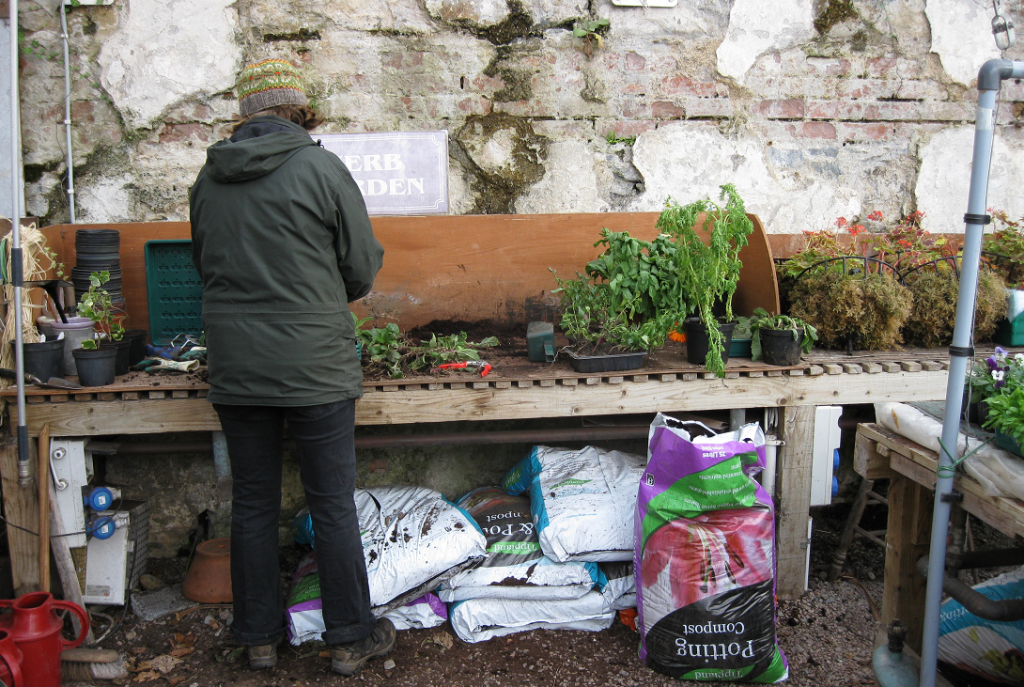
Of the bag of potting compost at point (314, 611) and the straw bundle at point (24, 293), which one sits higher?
the straw bundle at point (24, 293)

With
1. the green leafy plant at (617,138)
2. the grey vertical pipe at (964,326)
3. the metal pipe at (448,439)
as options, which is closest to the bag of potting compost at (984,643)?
the grey vertical pipe at (964,326)

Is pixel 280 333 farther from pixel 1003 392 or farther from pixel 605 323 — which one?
pixel 1003 392

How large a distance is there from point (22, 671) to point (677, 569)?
2159mm

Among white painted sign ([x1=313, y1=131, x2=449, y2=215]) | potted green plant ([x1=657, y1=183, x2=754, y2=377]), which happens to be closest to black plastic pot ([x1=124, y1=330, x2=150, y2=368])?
white painted sign ([x1=313, y1=131, x2=449, y2=215])

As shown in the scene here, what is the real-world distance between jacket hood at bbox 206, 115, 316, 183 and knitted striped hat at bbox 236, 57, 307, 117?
182 mm

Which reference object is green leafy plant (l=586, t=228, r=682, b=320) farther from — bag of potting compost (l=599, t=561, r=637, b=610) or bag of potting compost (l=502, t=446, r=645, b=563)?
bag of potting compost (l=599, t=561, r=637, b=610)

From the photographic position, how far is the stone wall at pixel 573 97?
3.47 meters

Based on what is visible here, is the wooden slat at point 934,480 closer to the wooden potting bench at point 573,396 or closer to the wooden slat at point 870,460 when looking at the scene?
the wooden slat at point 870,460

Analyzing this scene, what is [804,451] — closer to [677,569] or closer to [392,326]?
[677,569]

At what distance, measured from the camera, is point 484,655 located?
258cm

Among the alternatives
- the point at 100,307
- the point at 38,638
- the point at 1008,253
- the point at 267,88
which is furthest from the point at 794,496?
the point at 100,307

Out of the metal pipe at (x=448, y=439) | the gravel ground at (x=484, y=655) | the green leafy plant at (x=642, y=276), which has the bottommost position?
the gravel ground at (x=484, y=655)

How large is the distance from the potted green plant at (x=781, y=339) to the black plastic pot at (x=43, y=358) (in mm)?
2800

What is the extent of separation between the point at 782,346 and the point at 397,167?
2.09m
